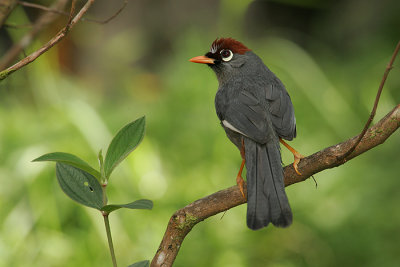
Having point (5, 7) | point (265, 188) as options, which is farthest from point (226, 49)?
point (5, 7)

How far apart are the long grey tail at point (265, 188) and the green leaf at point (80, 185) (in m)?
0.60

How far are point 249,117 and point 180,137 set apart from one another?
2.40 m

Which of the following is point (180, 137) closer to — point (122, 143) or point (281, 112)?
point (281, 112)

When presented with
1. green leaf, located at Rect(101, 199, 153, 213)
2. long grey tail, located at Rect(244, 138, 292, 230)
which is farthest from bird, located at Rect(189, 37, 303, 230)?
green leaf, located at Rect(101, 199, 153, 213)

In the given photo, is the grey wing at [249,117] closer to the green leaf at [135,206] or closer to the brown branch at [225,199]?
the brown branch at [225,199]

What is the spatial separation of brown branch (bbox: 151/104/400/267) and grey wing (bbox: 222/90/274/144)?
408 mm

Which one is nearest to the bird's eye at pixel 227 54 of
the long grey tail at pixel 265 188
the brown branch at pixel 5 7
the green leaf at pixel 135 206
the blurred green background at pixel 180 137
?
the long grey tail at pixel 265 188

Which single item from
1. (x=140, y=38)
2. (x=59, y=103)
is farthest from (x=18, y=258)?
(x=140, y=38)

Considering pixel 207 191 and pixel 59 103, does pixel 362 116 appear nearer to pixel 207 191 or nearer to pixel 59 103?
pixel 207 191

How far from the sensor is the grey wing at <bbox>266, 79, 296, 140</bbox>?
7.62 ft

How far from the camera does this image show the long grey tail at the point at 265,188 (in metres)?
1.79

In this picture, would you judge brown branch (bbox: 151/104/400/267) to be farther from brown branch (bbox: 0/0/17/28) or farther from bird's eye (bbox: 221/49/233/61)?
bird's eye (bbox: 221/49/233/61)

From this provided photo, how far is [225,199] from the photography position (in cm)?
172

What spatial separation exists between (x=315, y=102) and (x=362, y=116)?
0.51 metres
